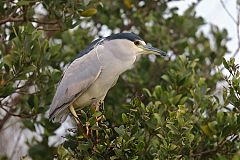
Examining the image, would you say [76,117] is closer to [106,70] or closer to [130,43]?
[106,70]

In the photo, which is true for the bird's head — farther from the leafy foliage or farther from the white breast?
the leafy foliage

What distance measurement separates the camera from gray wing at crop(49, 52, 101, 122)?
9.98ft

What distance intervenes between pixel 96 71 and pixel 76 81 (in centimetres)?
13

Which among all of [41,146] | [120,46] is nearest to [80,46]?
[41,146]

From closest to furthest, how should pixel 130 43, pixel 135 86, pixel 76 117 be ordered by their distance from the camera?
pixel 76 117 → pixel 130 43 → pixel 135 86

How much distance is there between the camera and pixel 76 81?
3076 mm

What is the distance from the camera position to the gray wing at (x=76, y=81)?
120 inches

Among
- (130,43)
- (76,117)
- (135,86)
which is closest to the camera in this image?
(76,117)

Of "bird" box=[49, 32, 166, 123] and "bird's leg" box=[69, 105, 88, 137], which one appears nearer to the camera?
"bird's leg" box=[69, 105, 88, 137]

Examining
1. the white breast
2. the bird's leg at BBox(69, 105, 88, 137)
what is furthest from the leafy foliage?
the white breast

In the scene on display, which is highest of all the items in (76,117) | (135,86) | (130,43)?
(130,43)

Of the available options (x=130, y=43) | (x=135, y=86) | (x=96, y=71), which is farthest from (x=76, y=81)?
(x=135, y=86)

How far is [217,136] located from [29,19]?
1.23m

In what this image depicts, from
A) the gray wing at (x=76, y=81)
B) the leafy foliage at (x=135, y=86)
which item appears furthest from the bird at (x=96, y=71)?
the leafy foliage at (x=135, y=86)
